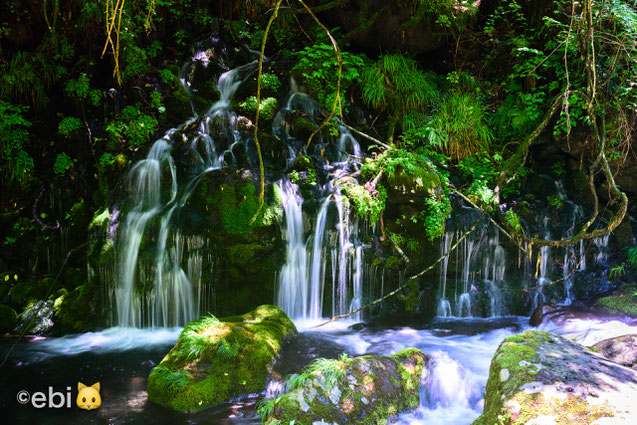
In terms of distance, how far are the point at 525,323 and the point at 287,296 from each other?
154 inches

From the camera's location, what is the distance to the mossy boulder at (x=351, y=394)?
3156 millimetres

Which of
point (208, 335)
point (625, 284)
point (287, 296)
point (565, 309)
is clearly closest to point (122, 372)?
point (208, 335)

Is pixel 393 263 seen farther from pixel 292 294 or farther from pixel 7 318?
pixel 7 318

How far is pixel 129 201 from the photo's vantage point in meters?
6.54

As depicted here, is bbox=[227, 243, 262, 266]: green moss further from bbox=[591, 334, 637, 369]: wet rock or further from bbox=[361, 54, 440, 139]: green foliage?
bbox=[591, 334, 637, 369]: wet rock

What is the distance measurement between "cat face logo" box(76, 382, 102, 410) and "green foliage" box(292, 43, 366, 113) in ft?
20.7

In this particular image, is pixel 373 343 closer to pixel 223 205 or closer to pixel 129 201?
pixel 223 205

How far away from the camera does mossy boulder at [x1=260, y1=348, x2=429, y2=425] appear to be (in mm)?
3156

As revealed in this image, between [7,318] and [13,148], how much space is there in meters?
3.17

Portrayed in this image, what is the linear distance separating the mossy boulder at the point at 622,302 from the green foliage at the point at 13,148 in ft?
34.1

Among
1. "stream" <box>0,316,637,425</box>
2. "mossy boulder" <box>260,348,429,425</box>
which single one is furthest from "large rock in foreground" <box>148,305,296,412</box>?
"mossy boulder" <box>260,348,429,425</box>

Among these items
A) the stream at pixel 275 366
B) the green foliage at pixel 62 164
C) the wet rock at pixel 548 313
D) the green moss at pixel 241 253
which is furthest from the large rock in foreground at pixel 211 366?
the green foliage at pixel 62 164

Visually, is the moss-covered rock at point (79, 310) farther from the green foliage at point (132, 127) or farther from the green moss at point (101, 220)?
the green foliage at point (132, 127)

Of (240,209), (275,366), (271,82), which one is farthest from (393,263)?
(271,82)
